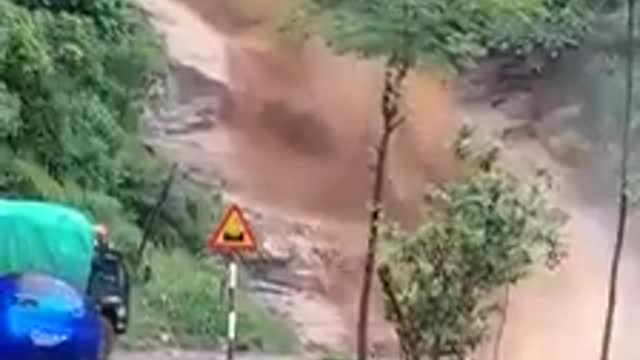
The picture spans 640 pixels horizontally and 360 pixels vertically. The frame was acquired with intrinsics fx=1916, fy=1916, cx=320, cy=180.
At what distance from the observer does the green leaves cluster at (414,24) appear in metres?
15.7

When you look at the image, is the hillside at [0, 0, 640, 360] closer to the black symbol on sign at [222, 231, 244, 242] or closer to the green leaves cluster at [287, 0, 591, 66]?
the green leaves cluster at [287, 0, 591, 66]

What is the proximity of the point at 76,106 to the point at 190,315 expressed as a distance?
269 cm

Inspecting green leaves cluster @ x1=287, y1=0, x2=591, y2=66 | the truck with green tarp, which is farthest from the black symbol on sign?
green leaves cluster @ x1=287, y1=0, x2=591, y2=66

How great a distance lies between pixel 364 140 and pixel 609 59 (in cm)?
347

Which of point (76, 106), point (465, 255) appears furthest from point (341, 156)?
point (465, 255)

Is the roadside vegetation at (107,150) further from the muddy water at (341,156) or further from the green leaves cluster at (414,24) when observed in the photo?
the muddy water at (341,156)

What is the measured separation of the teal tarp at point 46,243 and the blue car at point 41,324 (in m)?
1.64

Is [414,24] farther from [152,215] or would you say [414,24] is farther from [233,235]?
[152,215]

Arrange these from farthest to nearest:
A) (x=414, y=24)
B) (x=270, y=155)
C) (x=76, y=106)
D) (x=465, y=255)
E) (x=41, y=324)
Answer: (x=270, y=155), (x=76, y=106), (x=414, y=24), (x=465, y=255), (x=41, y=324)

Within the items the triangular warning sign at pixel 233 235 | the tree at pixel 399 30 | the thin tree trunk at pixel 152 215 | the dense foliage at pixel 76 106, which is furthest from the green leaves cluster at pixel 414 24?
the thin tree trunk at pixel 152 215

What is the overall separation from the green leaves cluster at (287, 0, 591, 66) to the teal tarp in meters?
5.23

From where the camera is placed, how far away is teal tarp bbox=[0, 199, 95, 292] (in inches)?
427

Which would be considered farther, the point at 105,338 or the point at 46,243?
the point at 46,243

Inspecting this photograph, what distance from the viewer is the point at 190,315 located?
1914cm
